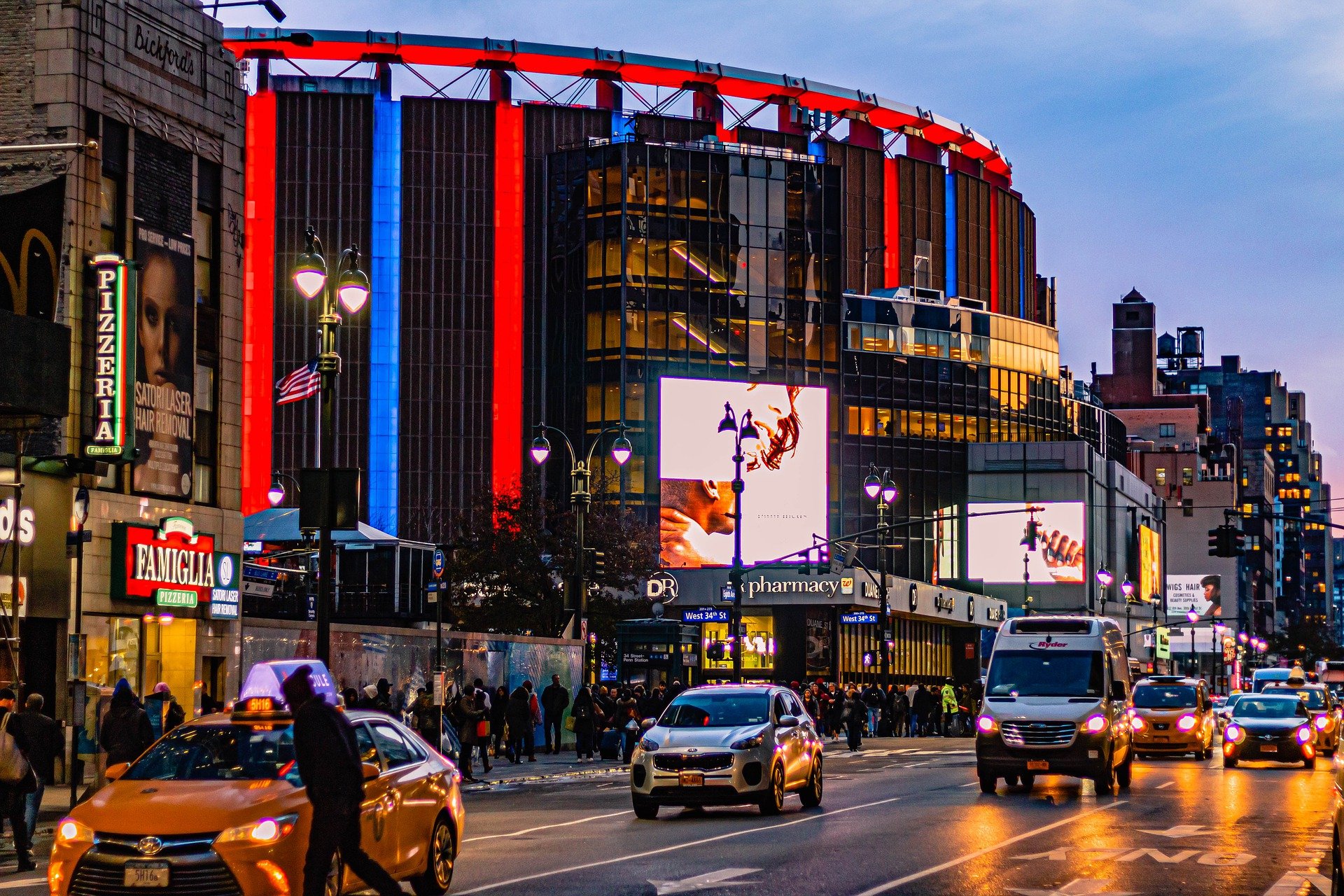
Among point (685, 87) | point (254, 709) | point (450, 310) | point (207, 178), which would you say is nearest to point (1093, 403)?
point (685, 87)

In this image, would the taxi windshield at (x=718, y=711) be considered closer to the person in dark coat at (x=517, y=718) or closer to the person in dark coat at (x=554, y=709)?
the person in dark coat at (x=517, y=718)

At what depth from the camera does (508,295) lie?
98.1 meters

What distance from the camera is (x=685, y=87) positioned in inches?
4099

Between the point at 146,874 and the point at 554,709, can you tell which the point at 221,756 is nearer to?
the point at 146,874

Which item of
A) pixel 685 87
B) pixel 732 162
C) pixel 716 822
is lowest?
pixel 716 822

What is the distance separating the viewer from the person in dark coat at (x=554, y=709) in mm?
40938

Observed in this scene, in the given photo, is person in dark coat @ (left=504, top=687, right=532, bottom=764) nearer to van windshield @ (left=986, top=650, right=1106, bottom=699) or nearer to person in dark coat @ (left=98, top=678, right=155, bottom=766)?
van windshield @ (left=986, top=650, right=1106, bottom=699)

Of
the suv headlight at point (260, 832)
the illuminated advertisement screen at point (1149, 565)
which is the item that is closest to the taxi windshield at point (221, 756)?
the suv headlight at point (260, 832)

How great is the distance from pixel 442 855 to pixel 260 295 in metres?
84.7

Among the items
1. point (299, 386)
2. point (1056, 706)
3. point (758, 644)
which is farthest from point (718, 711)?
point (758, 644)

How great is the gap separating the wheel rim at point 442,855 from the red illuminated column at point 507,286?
3186 inches

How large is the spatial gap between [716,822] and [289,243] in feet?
259

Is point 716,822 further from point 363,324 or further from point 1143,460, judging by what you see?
point 1143,460

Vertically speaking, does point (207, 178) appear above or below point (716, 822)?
above
